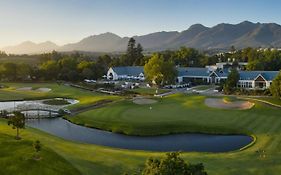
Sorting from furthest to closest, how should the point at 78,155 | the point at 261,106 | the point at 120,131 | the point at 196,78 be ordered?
the point at 196,78 < the point at 261,106 < the point at 120,131 < the point at 78,155

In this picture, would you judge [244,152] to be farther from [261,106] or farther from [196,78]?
[196,78]

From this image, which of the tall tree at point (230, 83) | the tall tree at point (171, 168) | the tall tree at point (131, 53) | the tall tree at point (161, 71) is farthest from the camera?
the tall tree at point (131, 53)

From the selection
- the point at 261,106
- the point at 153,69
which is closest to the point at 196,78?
the point at 153,69

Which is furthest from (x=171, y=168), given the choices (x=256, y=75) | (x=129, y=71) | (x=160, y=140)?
(x=129, y=71)

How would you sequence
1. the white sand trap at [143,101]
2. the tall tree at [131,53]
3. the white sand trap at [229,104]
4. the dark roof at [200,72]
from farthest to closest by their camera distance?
the tall tree at [131,53] → the dark roof at [200,72] → the white sand trap at [143,101] → the white sand trap at [229,104]

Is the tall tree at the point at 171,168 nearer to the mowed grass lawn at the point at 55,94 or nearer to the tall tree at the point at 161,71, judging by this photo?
the mowed grass lawn at the point at 55,94

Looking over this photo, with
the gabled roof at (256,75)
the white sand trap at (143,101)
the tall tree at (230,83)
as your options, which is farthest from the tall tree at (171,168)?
the gabled roof at (256,75)

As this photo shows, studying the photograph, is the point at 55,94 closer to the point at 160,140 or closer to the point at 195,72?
the point at 195,72

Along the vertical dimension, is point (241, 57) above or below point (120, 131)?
above
